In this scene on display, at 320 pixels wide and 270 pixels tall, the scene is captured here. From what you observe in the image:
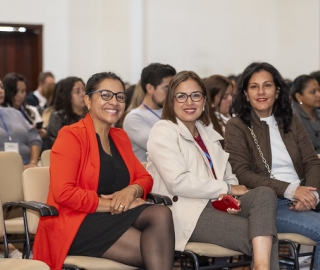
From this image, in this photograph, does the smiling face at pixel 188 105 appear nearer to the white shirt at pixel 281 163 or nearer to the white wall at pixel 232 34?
the white shirt at pixel 281 163

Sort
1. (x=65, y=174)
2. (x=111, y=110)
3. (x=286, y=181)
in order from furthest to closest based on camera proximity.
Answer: (x=286, y=181) → (x=111, y=110) → (x=65, y=174)

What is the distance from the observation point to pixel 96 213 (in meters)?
3.32

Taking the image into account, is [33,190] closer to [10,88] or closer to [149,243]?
[149,243]

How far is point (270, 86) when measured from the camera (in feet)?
13.3

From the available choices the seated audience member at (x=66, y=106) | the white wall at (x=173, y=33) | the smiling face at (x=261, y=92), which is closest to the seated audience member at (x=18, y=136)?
the seated audience member at (x=66, y=106)

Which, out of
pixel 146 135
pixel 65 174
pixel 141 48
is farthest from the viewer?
pixel 141 48

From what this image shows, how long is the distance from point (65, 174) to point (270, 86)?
147cm

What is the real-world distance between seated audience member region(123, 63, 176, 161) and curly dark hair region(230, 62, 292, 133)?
943 mm

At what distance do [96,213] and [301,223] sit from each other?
1105mm

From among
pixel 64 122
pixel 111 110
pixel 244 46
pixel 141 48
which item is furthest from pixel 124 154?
pixel 244 46

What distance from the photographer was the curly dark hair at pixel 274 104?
13.4 ft

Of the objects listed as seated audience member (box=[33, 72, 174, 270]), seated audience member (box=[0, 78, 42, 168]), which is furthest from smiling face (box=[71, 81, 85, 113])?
seated audience member (box=[33, 72, 174, 270])

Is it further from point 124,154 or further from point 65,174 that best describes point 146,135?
point 65,174

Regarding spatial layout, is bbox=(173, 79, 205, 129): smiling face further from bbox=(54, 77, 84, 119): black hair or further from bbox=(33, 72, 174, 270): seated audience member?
bbox=(54, 77, 84, 119): black hair
